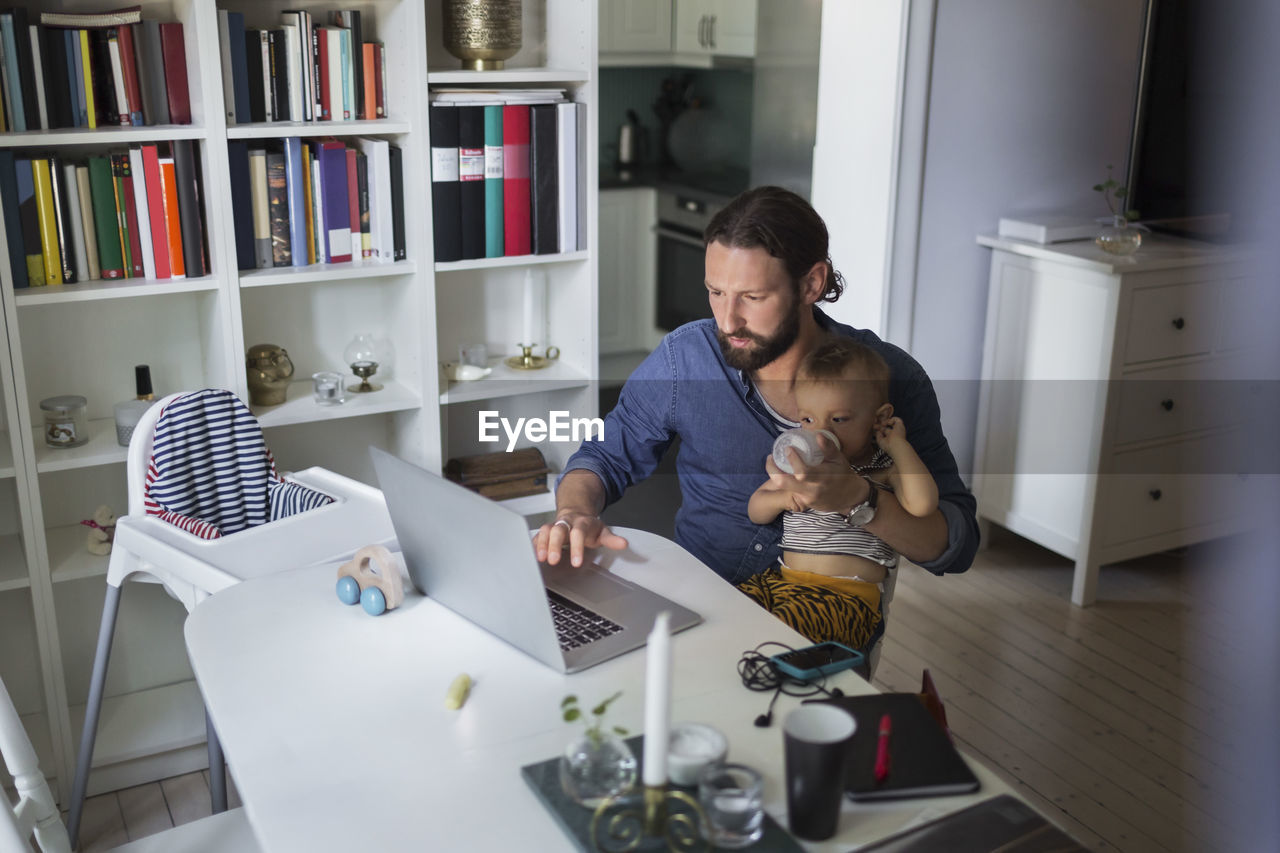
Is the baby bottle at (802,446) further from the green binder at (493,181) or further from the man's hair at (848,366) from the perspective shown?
the green binder at (493,181)

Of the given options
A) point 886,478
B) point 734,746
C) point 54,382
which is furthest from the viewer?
point 54,382

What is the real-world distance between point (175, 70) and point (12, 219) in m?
0.41

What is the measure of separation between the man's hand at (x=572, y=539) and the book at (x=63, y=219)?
1.15 m

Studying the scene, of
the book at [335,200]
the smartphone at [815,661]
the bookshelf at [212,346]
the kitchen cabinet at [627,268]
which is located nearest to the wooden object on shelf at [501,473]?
the bookshelf at [212,346]

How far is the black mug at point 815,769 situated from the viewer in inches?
43.1

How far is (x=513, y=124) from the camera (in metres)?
2.54

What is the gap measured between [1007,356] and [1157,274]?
47 cm

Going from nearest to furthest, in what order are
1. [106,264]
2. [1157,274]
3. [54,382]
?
1. [106,264]
2. [54,382]
3. [1157,274]

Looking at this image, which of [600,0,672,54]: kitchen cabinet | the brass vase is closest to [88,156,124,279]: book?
the brass vase

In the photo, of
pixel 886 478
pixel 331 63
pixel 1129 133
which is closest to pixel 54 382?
pixel 331 63

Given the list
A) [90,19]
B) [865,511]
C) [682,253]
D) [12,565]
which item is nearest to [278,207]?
[90,19]

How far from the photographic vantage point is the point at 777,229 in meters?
1.95

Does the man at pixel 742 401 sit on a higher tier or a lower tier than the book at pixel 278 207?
lower

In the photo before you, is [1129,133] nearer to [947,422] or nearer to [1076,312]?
[1076,312]
